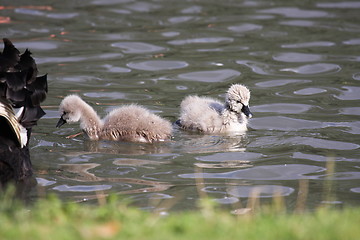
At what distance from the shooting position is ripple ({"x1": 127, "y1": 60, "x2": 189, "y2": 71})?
1210 centimetres

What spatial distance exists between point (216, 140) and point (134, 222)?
4.02 meters

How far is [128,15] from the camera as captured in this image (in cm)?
1510

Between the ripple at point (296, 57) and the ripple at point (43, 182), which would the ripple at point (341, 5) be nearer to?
the ripple at point (296, 57)

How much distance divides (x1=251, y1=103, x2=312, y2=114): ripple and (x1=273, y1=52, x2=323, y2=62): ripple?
2.32 m

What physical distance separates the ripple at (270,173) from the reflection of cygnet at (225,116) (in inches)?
55.8

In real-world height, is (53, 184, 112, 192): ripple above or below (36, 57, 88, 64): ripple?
below

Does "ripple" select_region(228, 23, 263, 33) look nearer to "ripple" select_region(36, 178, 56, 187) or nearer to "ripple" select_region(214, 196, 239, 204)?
"ripple" select_region(36, 178, 56, 187)

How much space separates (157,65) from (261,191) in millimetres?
5515

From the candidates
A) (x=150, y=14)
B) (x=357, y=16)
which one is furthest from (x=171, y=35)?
(x=357, y=16)

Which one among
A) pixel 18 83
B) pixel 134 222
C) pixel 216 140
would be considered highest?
pixel 18 83

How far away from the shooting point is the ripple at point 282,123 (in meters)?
9.23

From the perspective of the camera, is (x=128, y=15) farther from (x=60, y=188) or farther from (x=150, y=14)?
(x=60, y=188)

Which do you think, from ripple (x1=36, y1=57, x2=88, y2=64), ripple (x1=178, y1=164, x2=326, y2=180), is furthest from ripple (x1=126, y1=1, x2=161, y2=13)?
ripple (x1=178, y1=164, x2=326, y2=180)

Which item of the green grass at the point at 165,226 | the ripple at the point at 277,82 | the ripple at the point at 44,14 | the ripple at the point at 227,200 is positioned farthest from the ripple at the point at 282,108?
the ripple at the point at 44,14
